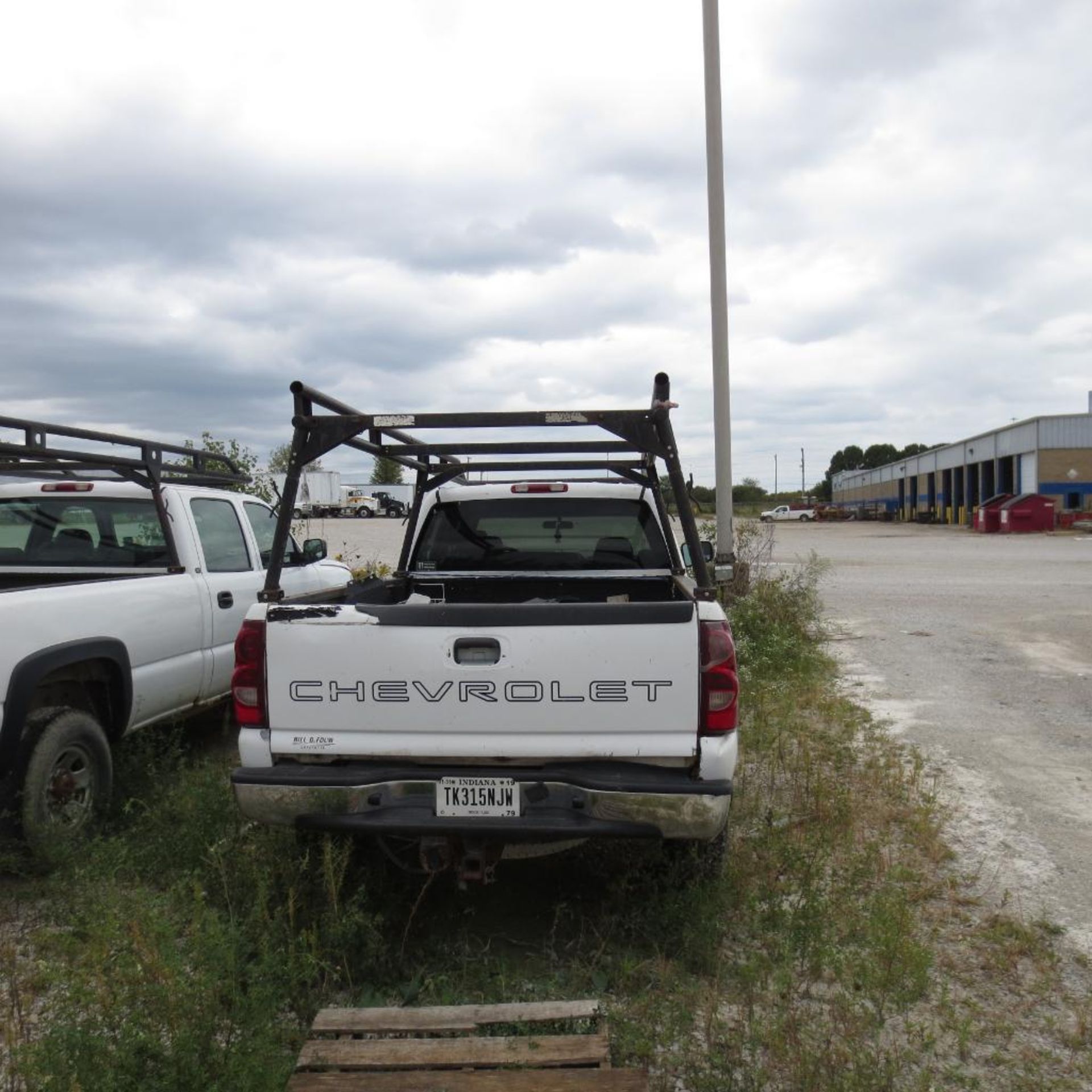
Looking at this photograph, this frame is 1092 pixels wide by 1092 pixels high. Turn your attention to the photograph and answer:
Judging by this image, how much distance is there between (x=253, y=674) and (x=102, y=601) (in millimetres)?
1621

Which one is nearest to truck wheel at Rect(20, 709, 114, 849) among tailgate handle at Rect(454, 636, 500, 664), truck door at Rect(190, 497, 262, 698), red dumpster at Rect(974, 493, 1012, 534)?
truck door at Rect(190, 497, 262, 698)

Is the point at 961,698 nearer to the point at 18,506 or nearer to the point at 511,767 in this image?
the point at 511,767

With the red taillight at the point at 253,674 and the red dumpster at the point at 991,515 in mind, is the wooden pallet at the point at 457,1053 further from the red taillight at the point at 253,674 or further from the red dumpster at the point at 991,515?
the red dumpster at the point at 991,515

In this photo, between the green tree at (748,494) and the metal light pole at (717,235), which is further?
the green tree at (748,494)

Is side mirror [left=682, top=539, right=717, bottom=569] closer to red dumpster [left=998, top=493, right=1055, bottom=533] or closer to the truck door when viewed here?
the truck door

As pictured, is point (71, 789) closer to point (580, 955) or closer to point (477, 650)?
point (477, 650)

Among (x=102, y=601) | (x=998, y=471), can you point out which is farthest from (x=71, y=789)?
(x=998, y=471)

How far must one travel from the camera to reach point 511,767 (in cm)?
372

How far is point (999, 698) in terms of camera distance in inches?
330

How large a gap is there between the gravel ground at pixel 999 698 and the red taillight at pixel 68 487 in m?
5.52

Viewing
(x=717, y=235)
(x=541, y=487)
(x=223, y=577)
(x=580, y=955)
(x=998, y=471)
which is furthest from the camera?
(x=998, y=471)

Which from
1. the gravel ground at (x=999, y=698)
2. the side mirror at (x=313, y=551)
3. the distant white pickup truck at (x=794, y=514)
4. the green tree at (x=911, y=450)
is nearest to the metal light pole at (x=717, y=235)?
the gravel ground at (x=999, y=698)

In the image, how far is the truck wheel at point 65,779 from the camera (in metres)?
4.36

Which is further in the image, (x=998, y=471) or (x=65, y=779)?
(x=998, y=471)
